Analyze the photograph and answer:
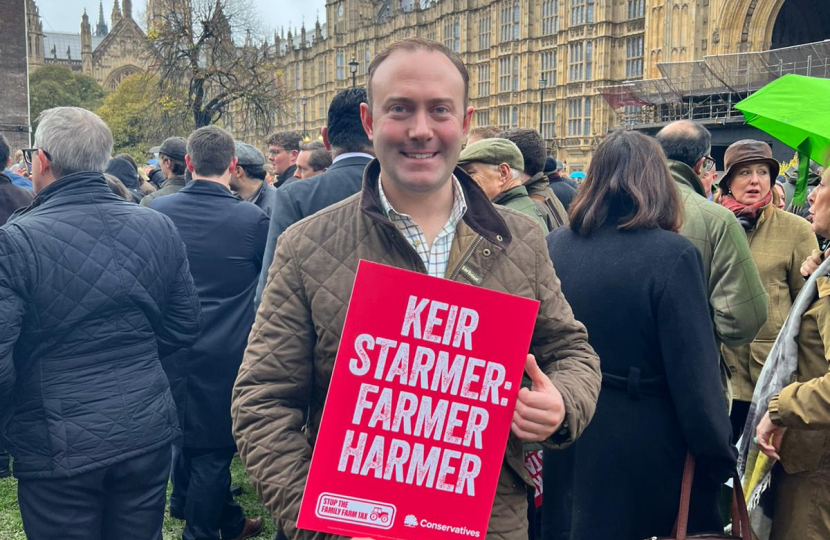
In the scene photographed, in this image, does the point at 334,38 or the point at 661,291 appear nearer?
the point at 661,291

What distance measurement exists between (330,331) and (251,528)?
3067mm

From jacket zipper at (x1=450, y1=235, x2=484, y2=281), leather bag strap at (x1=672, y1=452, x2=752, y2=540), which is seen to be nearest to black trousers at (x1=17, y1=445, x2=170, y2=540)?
jacket zipper at (x1=450, y1=235, x2=484, y2=281)

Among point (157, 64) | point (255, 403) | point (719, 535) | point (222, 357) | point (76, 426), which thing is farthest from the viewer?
point (157, 64)

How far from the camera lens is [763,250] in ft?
12.5

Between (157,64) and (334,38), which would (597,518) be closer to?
(157,64)

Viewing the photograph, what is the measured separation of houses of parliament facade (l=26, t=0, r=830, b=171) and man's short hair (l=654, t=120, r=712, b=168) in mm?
18812

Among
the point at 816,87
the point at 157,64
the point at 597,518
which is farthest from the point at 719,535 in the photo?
the point at 157,64

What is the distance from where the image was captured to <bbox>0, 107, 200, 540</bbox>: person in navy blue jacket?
2.47 m

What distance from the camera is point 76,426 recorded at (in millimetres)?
2482

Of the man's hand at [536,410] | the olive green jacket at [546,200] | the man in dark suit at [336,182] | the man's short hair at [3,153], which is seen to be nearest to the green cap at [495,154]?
the olive green jacket at [546,200]

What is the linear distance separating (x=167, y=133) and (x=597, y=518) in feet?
71.2

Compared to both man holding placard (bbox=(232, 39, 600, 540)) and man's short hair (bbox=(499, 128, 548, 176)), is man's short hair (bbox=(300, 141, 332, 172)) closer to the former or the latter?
man's short hair (bbox=(499, 128, 548, 176))

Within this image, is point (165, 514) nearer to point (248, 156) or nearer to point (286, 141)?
point (248, 156)

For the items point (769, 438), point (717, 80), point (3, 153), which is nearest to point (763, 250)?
point (769, 438)
